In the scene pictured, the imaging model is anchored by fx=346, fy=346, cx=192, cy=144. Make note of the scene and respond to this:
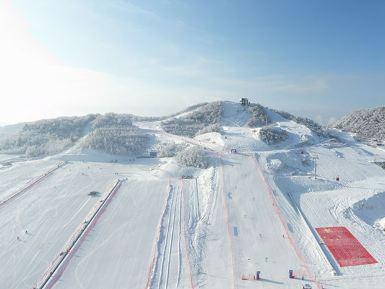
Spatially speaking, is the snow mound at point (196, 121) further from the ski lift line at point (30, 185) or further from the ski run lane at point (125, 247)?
the ski run lane at point (125, 247)

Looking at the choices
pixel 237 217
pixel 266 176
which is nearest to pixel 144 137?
pixel 266 176

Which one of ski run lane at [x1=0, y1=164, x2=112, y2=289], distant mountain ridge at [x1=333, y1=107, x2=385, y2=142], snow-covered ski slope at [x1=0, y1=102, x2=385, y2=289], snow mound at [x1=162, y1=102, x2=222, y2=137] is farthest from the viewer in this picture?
distant mountain ridge at [x1=333, y1=107, x2=385, y2=142]

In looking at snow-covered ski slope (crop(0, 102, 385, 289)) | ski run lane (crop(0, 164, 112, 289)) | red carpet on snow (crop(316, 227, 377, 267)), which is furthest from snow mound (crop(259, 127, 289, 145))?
ski run lane (crop(0, 164, 112, 289))

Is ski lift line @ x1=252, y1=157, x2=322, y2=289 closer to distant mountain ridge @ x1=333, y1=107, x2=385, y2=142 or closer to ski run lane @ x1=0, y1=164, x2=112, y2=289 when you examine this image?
ski run lane @ x1=0, y1=164, x2=112, y2=289

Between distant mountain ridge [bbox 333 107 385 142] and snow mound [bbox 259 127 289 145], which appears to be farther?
distant mountain ridge [bbox 333 107 385 142]

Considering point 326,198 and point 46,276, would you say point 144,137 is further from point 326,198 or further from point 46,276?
point 46,276

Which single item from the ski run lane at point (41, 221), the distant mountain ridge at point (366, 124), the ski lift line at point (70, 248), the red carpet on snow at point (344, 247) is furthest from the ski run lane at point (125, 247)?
the distant mountain ridge at point (366, 124)

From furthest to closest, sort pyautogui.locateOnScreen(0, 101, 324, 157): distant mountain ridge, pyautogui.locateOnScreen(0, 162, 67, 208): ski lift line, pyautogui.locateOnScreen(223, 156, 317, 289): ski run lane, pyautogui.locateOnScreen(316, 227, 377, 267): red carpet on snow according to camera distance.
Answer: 1. pyautogui.locateOnScreen(0, 101, 324, 157): distant mountain ridge
2. pyautogui.locateOnScreen(0, 162, 67, 208): ski lift line
3. pyautogui.locateOnScreen(316, 227, 377, 267): red carpet on snow
4. pyautogui.locateOnScreen(223, 156, 317, 289): ski run lane
